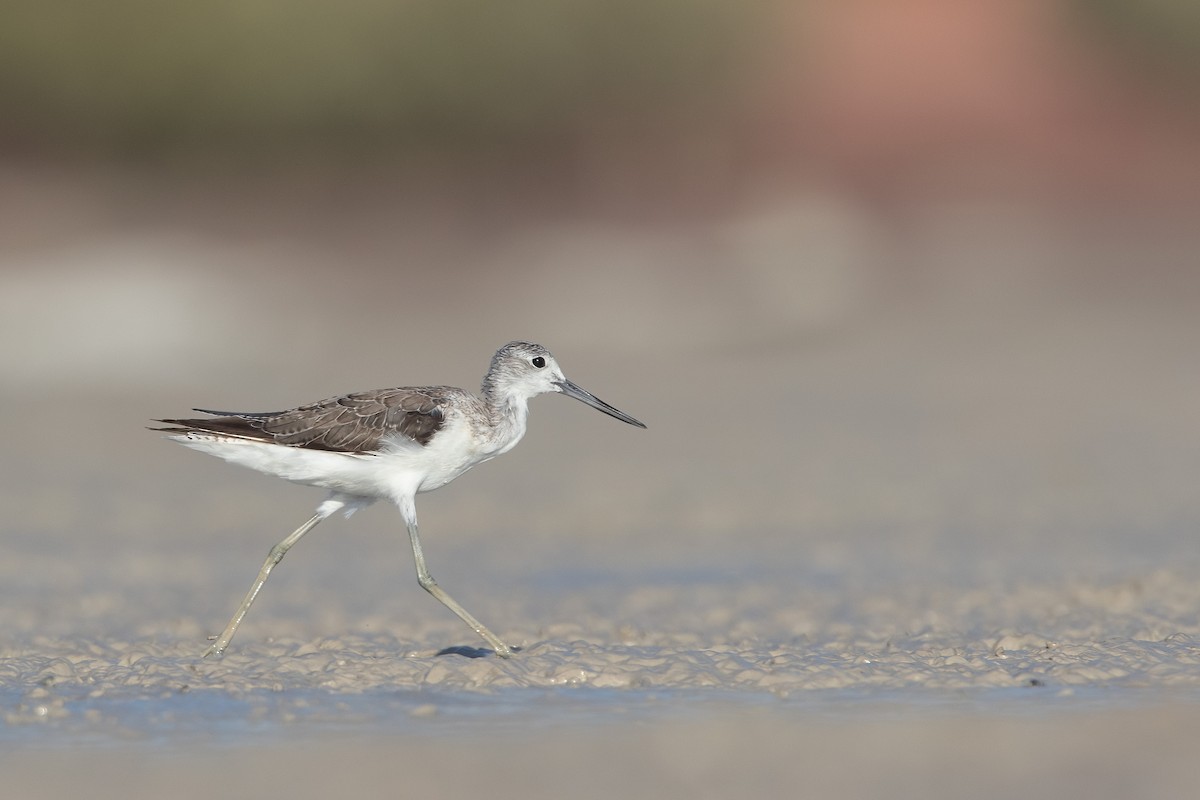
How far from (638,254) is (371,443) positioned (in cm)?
2224

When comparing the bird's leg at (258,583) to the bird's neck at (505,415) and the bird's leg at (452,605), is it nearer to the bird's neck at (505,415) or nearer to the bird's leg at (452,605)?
the bird's leg at (452,605)

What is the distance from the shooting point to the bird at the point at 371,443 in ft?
31.6

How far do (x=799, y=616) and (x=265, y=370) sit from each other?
16.2 meters

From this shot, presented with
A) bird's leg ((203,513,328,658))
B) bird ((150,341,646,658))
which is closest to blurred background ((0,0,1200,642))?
bird's leg ((203,513,328,658))

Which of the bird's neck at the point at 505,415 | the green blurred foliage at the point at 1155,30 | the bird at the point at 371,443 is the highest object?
the green blurred foliage at the point at 1155,30

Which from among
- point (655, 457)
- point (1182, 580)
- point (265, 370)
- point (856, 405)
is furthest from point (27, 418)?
point (1182, 580)

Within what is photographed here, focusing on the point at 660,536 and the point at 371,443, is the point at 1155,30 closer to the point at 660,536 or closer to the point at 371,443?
the point at 660,536

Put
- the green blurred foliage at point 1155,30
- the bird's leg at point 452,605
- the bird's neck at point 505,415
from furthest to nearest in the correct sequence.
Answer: the green blurred foliage at point 1155,30 < the bird's neck at point 505,415 < the bird's leg at point 452,605

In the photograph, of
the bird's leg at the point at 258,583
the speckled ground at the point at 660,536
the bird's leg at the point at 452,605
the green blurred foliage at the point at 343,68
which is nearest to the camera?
the speckled ground at the point at 660,536

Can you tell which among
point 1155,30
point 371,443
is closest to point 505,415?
point 371,443

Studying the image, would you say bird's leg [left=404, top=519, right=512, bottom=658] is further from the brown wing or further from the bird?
the brown wing

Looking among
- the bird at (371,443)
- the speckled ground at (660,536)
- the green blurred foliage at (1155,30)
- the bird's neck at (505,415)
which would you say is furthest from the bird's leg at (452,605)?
the green blurred foliage at (1155,30)

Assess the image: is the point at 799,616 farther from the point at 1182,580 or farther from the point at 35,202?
the point at 35,202

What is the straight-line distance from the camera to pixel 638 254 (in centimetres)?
3166
